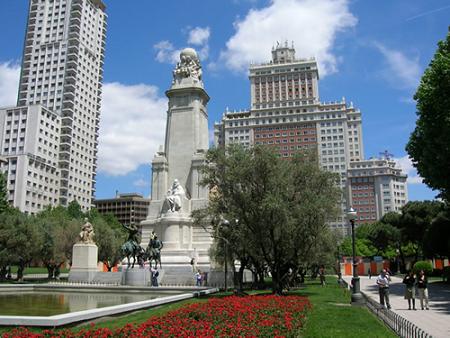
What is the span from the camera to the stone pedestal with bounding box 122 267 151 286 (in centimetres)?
2966

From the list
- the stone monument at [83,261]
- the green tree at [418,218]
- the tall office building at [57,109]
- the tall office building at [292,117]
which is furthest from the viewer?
the tall office building at [292,117]

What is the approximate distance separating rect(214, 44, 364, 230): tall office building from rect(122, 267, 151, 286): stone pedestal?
97858 mm

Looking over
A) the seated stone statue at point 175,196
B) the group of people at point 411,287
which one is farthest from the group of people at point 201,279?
the group of people at point 411,287

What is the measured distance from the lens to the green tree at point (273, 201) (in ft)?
72.8

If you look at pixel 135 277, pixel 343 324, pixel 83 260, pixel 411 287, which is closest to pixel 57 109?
pixel 83 260

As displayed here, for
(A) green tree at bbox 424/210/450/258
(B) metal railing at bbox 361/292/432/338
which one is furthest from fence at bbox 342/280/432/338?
(A) green tree at bbox 424/210/450/258

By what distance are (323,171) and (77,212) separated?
63574mm

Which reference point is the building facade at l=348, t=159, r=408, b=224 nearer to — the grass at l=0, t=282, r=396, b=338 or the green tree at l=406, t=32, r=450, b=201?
the green tree at l=406, t=32, r=450, b=201

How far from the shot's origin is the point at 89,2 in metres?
120

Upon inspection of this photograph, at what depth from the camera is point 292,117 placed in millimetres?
129250

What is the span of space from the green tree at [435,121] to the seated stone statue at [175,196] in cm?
2280

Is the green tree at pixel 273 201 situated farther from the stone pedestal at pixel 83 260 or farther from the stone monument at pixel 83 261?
the stone pedestal at pixel 83 260

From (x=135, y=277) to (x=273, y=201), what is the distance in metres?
13.7

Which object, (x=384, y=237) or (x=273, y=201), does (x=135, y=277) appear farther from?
(x=384, y=237)
